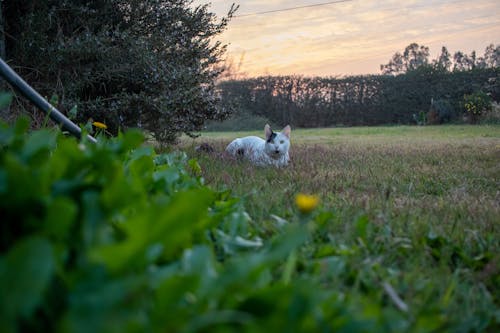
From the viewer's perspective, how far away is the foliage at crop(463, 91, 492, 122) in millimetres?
16188

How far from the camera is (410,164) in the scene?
4742mm

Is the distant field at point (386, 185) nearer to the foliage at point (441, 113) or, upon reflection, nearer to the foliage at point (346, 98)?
the foliage at point (441, 113)

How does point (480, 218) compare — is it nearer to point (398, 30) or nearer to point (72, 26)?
point (72, 26)

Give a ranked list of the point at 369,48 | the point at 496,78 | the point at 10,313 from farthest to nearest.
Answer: the point at 496,78 < the point at 369,48 < the point at 10,313

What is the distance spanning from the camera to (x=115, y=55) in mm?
4320

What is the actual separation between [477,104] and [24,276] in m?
18.2

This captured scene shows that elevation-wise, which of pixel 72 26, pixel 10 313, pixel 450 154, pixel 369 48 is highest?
pixel 369 48

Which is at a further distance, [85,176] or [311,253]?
[311,253]

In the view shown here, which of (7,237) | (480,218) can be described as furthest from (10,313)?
(480,218)

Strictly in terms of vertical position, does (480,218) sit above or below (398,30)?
below

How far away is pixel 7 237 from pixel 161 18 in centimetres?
473

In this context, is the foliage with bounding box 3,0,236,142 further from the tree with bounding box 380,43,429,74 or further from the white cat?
the tree with bounding box 380,43,429,74

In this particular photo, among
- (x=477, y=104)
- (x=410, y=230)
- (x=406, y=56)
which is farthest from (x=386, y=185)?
(x=406, y=56)

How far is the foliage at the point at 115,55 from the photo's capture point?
403 cm
